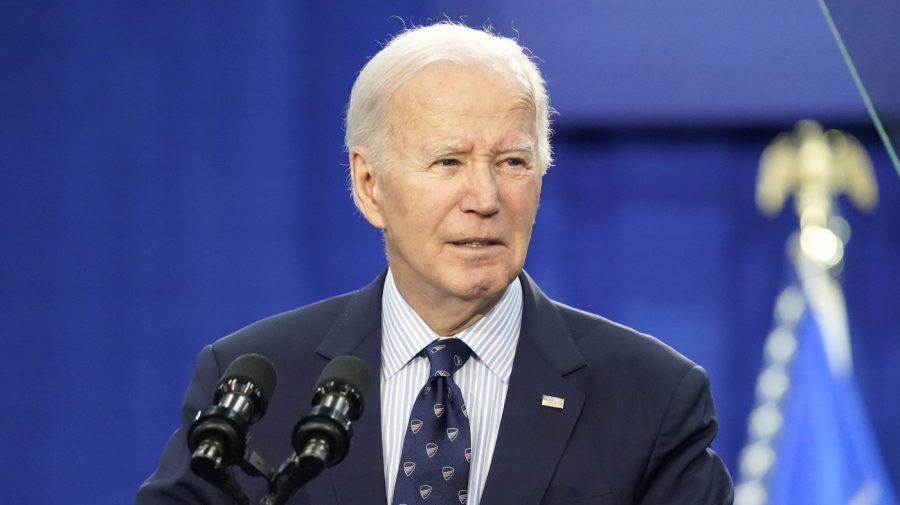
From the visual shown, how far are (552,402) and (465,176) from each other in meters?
0.35

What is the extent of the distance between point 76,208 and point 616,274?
178 centimetres

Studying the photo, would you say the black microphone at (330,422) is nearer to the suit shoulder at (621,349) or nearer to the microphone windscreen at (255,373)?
the microphone windscreen at (255,373)

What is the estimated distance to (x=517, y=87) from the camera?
1.82 m

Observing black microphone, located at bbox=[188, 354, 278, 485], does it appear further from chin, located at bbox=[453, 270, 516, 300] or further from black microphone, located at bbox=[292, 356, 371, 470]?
chin, located at bbox=[453, 270, 516, 300]

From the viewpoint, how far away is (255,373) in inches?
53.7

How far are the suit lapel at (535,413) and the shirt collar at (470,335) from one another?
0.07 feet

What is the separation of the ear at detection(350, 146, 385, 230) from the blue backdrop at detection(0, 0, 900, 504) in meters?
2.10

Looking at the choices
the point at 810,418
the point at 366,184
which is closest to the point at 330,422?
the point at 366,184

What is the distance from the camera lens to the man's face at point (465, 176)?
1.78 m

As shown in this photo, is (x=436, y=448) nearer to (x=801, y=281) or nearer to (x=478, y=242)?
(x=478, y=242)

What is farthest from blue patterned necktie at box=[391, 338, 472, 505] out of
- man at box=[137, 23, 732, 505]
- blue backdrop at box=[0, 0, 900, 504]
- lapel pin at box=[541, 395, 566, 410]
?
blue backdrop at box=[0, 0, 900, 504]

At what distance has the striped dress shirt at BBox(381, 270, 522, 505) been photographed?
182 cm

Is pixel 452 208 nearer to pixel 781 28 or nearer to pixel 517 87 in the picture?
pixel 517 87

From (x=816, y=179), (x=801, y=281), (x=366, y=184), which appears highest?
(x=816, y=179)
